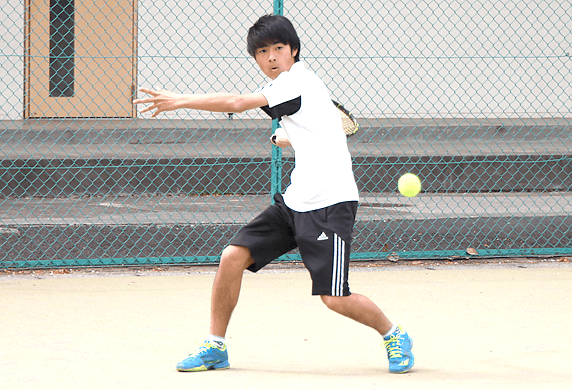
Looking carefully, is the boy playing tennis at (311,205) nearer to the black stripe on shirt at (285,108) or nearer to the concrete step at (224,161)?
the black stripe on shirt at (285,108)

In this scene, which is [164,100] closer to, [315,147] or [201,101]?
[201,101]

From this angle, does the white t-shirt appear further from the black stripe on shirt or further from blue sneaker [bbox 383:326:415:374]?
blue sneaker [bbox 383:326:415:374]

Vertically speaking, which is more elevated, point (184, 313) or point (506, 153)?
point (506, 153)

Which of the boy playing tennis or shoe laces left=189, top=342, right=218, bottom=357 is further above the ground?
the boy playing tennis

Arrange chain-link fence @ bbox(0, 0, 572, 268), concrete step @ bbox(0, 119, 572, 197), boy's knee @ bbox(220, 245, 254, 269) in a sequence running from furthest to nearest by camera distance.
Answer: concrete step @ bbox(0, 119, 572, 197)
chain-link fence @ bbox(0, 0, 572, 268)
boy's knee @ bbox(220, 245, 254, 269)

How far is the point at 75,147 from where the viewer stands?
8.35 metres

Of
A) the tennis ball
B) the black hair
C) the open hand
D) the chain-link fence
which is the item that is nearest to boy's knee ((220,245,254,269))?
the open hand

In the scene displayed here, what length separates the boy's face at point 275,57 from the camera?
289 cm

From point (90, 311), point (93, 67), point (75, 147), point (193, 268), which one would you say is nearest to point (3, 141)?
point (75, 147)

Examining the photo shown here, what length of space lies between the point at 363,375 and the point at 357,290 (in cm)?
154

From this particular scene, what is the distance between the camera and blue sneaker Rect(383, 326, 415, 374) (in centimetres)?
287

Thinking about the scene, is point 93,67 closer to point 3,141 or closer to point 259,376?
point 3,141

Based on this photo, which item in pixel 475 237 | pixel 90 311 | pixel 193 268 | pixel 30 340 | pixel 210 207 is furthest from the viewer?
pixel 210 207

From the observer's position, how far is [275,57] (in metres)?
2.89
